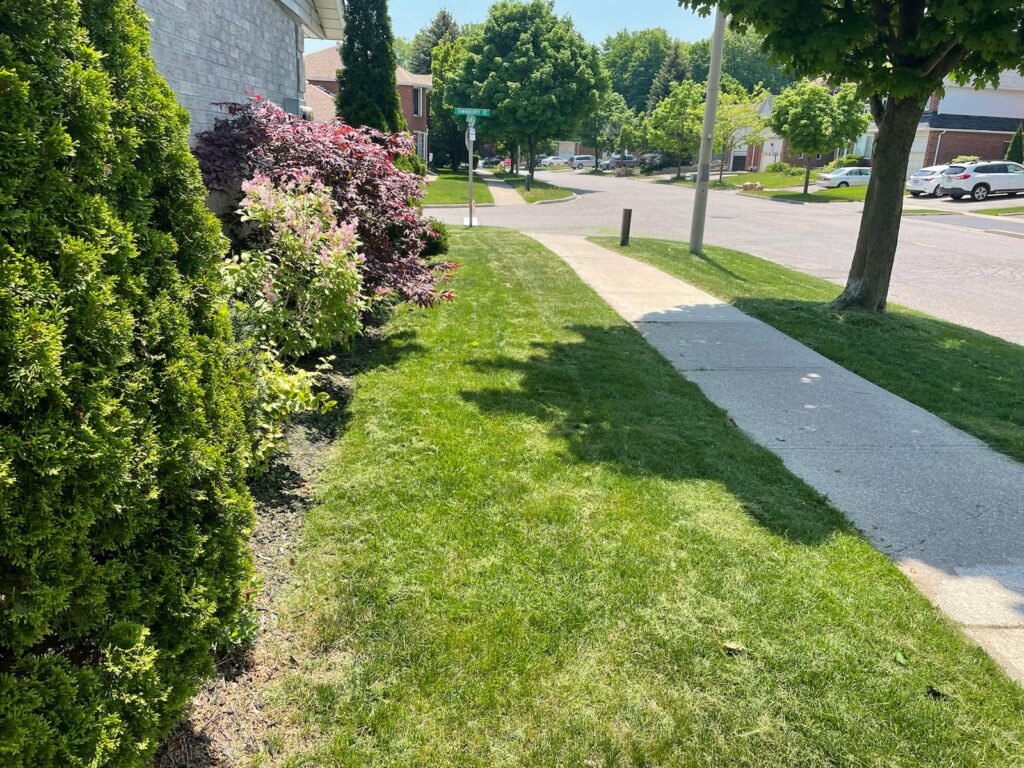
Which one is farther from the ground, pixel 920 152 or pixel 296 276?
pixel 920 152

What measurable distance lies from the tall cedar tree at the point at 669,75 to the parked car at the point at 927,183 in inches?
2075

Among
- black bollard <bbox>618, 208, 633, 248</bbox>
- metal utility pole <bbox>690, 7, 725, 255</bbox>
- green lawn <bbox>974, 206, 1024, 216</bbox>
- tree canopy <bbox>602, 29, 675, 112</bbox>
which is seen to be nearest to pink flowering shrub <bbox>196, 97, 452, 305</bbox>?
black bollard <bbox>618, 208, 633, 248</bbox>

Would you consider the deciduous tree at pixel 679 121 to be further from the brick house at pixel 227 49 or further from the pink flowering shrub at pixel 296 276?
the pink flowering shrub at pixel 296 276

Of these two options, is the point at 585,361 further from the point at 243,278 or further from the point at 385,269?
the point at 243,278

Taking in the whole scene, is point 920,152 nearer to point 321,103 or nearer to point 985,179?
point 985,179

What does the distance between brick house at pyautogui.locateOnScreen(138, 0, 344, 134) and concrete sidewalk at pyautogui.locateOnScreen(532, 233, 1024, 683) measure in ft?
16.4

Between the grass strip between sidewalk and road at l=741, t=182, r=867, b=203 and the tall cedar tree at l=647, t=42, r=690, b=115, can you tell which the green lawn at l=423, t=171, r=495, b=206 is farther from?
the tall cedar tree at l=647, t=42, r=690, b=115

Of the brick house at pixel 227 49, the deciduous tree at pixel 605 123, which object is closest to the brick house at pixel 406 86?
the deciduous tree at pixel 605 123

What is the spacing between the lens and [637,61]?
106875mm

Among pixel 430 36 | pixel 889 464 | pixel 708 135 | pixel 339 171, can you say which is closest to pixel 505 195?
pixel 708 135

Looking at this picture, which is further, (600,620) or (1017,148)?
(1017,148)

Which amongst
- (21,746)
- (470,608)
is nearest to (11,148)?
(21,746)

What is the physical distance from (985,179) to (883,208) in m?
31.6

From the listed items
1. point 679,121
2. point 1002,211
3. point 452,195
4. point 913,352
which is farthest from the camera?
point 679,121
